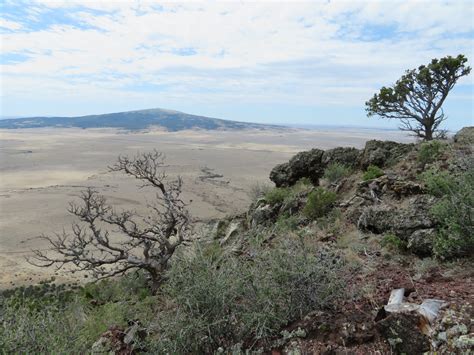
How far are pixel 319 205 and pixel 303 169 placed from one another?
17.4 ft

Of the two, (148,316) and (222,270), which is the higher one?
(222,270)

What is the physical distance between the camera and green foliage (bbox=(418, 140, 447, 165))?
1123cm

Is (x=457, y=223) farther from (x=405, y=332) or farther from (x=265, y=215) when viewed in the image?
(x=265, y=215)

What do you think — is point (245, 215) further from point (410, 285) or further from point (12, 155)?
point (12, 155)

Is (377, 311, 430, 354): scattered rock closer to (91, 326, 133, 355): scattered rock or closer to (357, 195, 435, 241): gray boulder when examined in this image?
(91, 326, 133, 355): scattered rock

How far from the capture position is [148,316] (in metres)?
6.81

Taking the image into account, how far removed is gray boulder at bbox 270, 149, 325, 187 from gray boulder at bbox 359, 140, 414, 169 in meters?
1.84

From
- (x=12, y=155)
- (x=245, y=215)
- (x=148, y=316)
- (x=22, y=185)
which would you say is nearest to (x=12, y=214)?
(x=22, y=185)

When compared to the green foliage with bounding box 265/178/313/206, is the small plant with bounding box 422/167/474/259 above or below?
above

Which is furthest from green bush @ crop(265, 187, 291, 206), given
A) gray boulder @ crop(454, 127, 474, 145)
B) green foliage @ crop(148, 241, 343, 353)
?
green foliage @ crop(148, 241, 343, 353)

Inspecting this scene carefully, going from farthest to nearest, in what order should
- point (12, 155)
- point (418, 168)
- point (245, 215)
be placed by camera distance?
point (12, 155), point (245, 215), point (418, 168)

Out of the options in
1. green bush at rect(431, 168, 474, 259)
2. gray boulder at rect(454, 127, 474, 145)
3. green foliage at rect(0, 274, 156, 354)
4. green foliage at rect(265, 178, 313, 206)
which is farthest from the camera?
green foliage at rect(265, 178, 313, 206)

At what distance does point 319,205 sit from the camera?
36.6 feet

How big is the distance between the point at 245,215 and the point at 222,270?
10.7 meters
